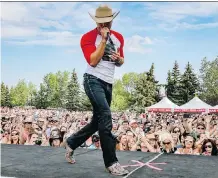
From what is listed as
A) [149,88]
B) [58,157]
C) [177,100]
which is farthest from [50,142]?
[149,88]

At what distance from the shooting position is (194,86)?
119 feet

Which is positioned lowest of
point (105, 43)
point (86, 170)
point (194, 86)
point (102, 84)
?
point (86, 170)

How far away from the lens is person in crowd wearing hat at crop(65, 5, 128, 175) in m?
2.34

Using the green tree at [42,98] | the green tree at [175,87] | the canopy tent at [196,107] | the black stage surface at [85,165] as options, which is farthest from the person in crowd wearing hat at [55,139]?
the green tree at [42,98]

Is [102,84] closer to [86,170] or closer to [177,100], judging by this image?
[86,170]

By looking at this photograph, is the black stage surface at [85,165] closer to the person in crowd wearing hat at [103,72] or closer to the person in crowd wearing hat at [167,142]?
the person in crowd wearing hat at [103,72]

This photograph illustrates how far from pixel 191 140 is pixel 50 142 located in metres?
1.82

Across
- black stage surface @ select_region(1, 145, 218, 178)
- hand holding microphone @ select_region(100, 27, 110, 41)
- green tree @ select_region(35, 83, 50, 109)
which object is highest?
green tree @ select_region(35, 83, 50, 109)

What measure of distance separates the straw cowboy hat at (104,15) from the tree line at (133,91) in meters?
27.8

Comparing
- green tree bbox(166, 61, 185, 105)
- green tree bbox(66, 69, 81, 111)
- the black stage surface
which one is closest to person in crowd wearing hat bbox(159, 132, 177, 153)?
the black stage surface

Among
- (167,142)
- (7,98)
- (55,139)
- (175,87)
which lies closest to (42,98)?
(7,98)

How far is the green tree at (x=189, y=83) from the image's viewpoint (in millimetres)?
36062

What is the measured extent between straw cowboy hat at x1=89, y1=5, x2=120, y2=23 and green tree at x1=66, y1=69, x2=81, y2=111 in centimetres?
4048

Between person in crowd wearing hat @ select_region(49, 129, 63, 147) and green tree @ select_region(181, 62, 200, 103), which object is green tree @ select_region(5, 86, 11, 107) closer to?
green tree @ select_region(181, 62, 200, 103)
